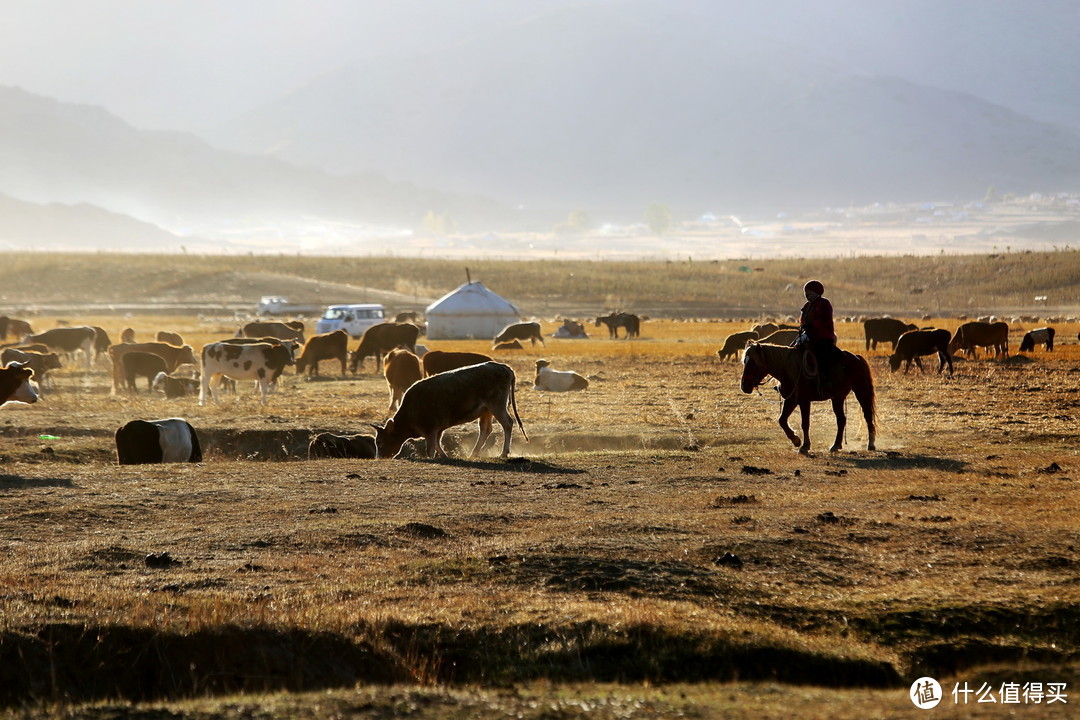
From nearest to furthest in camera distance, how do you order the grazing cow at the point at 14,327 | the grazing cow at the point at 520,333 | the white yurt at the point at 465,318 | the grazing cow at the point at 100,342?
the grazing cow at the point at 100,342, the grazing cow at the point at 14,327, the grazing cow at the point at 520,333, the white yurt at the point at 465,318

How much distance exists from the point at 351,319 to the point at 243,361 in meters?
31.3

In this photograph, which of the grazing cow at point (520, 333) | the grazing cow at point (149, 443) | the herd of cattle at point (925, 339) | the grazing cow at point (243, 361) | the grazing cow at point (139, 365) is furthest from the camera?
the grazing cow at point (520, 333)

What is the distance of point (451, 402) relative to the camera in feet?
Result: 54.9

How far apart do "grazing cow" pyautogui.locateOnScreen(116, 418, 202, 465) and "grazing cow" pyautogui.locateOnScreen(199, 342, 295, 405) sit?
9513 millimetres

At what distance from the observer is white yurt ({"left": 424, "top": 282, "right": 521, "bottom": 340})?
60.9 meters

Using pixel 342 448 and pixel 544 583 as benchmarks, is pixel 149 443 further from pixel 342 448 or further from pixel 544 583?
pixel 544 583

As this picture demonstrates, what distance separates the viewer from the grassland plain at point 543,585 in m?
6.95

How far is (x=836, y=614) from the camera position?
807cm

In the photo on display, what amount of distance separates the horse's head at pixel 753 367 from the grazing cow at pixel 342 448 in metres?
6.03

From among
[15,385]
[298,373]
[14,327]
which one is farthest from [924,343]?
[14,327]

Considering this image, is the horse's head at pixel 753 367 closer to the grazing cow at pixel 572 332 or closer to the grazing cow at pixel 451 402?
the grazing cow at pixel 451 402

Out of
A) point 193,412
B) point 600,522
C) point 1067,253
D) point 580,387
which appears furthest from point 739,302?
point 600,522

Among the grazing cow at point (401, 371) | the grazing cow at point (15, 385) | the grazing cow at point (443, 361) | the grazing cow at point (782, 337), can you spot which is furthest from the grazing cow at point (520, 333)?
the grazing cow at point (15, 385)

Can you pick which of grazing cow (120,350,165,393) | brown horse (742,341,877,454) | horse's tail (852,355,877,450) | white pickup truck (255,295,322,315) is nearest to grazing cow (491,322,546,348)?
grazing cow (120,350,165,393)
